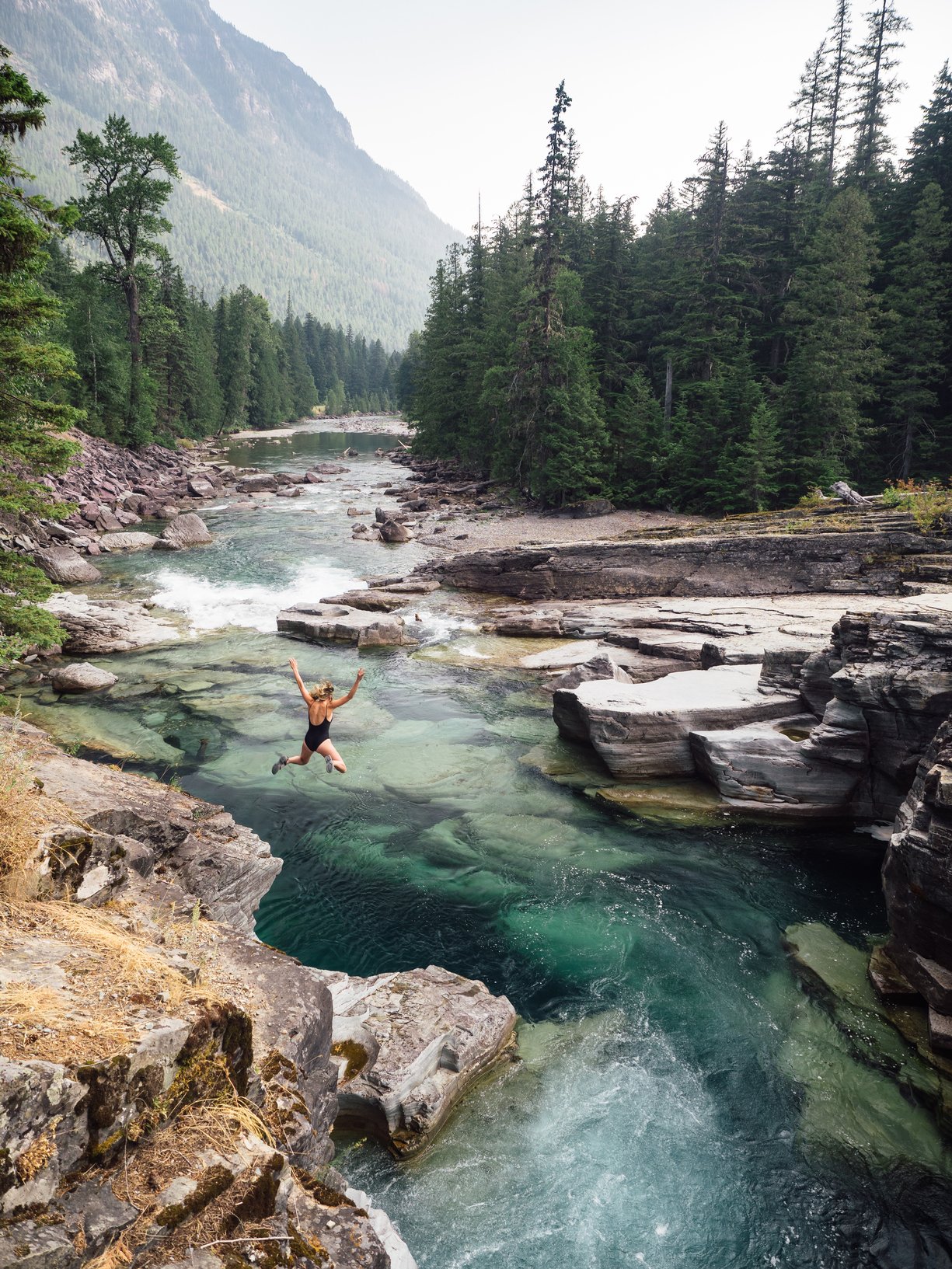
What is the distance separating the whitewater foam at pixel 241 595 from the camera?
2300 centimetres

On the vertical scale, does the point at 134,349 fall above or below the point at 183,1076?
above

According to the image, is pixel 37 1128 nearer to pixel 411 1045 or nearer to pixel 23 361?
pixel 411 1045

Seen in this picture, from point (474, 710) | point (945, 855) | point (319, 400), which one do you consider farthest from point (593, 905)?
point (319, 400)

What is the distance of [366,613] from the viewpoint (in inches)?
896

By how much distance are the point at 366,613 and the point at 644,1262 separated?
18.6 meters

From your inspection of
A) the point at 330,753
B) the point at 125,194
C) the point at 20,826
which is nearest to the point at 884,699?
the point at 330,753

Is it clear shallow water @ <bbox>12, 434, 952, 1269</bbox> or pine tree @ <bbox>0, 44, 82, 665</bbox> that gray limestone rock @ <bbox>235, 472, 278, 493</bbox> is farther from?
pine tree @ <bbox>0, 44, 82, 665</bbox>

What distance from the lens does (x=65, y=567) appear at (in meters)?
25.1

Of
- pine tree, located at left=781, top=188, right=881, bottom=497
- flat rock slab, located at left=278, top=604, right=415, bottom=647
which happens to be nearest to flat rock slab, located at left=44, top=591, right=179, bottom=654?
flat rock slab, located at left=278, top=604, right=415, bottom=647

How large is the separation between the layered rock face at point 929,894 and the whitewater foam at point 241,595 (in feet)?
Result: 60.4

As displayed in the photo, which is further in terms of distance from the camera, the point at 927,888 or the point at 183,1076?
the point at 927,888

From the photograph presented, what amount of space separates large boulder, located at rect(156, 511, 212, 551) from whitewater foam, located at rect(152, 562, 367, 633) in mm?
A: 3808

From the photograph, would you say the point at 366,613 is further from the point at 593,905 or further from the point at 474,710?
the point at 593,905

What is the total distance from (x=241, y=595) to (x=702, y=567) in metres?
16.5
